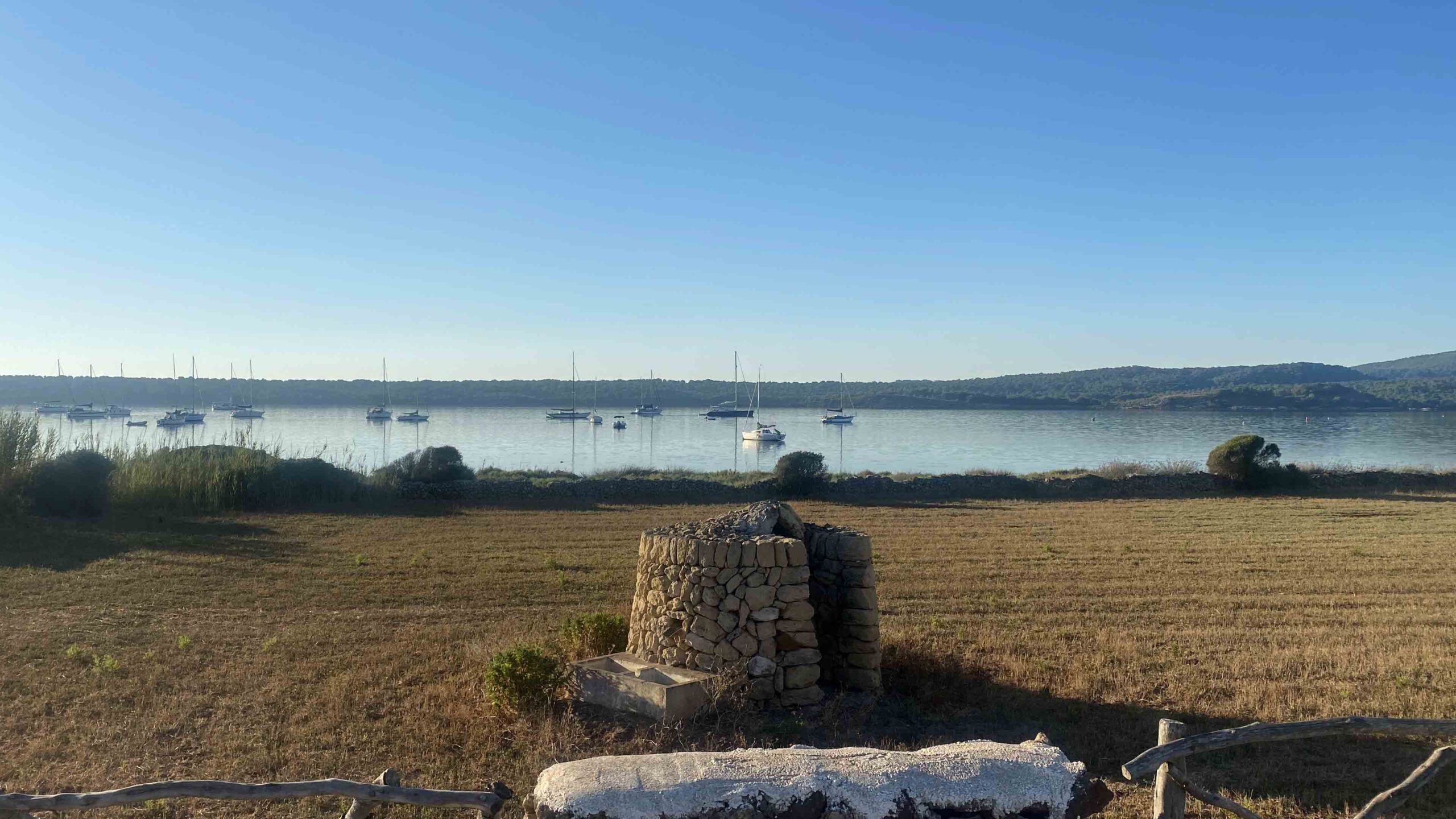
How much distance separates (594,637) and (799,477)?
1995cm

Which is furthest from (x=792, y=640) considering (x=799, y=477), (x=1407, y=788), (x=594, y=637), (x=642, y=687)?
(x=799, y=477)

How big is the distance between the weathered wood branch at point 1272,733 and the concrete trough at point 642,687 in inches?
134

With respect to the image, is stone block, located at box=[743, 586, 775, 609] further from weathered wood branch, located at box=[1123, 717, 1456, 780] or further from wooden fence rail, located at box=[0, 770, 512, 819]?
wooden fence rail, located at box=[0, 770, 512, 819]

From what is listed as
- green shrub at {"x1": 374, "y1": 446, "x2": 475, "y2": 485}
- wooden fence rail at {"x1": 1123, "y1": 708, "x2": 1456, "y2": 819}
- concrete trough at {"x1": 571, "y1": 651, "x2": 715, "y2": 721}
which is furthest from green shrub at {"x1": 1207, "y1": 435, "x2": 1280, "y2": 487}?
wooden fence rail at {"x1": 1123, "y1": 708, "x2": 1456, "y2": 819}

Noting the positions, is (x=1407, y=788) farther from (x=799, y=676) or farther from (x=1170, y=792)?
(x=799, y=676)

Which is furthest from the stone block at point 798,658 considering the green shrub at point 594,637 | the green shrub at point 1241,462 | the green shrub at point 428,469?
the green shrub at point 1241,462

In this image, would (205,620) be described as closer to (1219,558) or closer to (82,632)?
(82,632)

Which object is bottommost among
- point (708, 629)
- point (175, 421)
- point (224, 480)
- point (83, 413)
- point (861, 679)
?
point (861, 679)

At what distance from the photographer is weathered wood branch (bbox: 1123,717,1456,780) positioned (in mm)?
4758

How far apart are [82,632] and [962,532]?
51.4ft

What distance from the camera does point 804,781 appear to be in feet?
13.4

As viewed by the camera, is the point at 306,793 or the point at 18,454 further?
Result: the point at 18,454

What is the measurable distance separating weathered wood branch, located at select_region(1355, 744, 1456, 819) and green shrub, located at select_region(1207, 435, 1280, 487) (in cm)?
→ 2777

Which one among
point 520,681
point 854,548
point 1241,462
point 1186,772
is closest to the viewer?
point 1186,772
